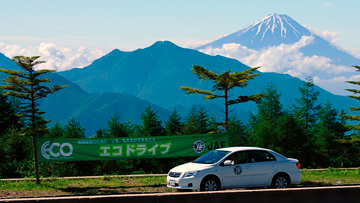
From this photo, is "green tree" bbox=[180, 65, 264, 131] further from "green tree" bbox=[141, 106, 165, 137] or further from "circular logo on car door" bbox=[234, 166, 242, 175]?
"green tree" bbox=[141, 106, 165, 137]

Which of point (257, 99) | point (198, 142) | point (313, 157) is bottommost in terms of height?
point (313, 157)

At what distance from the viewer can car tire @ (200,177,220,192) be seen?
13055 millimetres

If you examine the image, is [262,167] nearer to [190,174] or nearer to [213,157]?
[213,157]

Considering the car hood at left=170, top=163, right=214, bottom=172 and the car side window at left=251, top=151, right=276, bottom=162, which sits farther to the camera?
the car side window at left=251, top=151, right=276, bottom=162

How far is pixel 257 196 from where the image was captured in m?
9.34

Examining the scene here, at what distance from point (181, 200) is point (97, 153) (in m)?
10.7

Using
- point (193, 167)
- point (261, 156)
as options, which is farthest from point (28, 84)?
point (261, 156)

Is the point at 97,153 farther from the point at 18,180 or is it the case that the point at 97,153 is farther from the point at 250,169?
the point at 250,169

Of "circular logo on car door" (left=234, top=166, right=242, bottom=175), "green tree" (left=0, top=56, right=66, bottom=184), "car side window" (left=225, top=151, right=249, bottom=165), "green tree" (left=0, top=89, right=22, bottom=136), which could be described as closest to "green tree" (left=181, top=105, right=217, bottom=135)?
"green tree" (left=0, top=56, right=66, bottom=184)

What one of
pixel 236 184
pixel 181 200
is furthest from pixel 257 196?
pixel 236 184

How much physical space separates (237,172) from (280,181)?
1.62 metres

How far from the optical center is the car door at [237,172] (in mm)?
13367

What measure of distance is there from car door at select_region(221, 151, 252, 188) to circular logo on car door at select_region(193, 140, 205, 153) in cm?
614

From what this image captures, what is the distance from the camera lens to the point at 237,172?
1351cm
